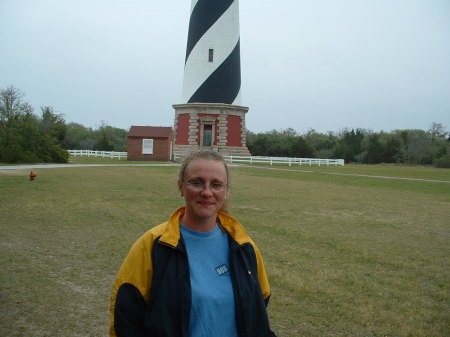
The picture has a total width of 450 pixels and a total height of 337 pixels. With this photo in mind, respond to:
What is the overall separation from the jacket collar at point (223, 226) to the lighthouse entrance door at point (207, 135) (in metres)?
27.0

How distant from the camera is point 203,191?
82.7 inches

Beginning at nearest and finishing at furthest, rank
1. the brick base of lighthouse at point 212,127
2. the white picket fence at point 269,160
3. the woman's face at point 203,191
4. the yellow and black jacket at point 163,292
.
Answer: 1. the yellow and black jacket at point 163,292
2. the woman's face at point 203,191
3. the white picket fence at point 269,160
4. the brick base of lighthouse at point 212,127

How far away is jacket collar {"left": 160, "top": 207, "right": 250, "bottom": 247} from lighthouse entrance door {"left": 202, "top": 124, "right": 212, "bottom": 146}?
Result: 27.0 m

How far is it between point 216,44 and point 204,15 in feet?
5.98

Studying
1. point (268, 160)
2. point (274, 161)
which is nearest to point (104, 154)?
point (268, 160)

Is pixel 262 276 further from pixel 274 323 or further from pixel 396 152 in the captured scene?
pixel 396 152

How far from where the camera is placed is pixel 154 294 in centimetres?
194

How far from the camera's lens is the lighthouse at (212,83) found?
1066 inches

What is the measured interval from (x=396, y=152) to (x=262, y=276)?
49997mm

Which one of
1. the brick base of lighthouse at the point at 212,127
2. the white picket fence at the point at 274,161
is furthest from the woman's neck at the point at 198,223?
the brick base of lighthouse at the point at 212,127

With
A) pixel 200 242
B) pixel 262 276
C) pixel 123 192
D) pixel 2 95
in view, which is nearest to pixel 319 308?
pixel 262 276

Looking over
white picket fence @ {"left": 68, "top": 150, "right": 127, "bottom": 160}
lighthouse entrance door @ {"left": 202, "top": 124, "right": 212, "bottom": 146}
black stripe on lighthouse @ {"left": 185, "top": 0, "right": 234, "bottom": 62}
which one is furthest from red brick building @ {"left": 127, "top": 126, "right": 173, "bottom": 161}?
black stripe on lighthouse @ {"left": 185, "top": 0, "right": 234, "bottom": 62}

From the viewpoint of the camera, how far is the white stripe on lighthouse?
2709 centimetres

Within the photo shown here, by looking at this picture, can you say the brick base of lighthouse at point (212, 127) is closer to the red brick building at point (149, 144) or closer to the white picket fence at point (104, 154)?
the red brick building at point (149, 144)
